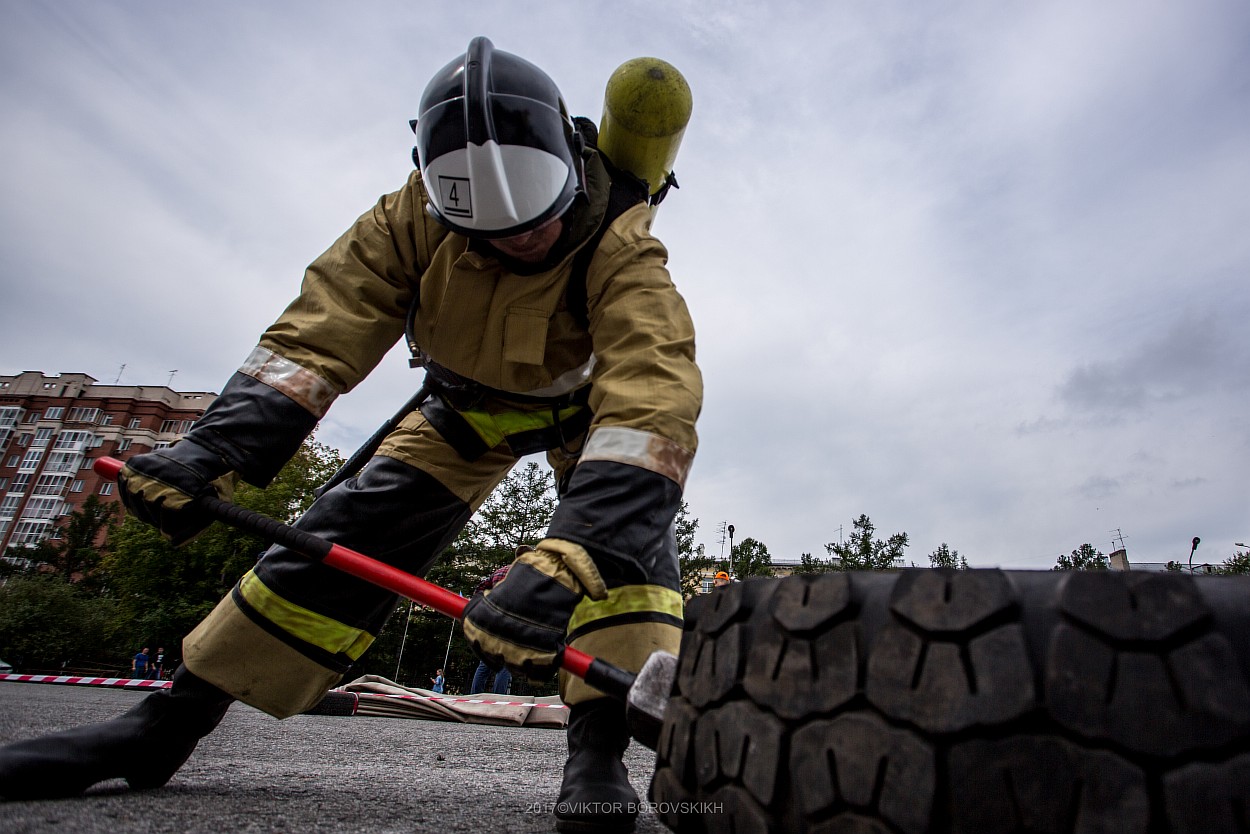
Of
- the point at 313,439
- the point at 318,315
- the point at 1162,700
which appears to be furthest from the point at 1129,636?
the point at 313,439

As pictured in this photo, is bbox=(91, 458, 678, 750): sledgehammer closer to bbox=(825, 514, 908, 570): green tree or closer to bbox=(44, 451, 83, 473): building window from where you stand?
bbox=(825, 514, 908, 570): green tree

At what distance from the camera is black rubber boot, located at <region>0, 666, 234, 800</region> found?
5.04 ft

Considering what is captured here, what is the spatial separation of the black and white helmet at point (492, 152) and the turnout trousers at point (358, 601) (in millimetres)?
791

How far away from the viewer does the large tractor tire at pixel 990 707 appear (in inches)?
24.3

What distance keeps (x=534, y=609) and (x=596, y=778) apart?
1.89 ft

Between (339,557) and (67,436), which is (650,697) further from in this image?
(67,436)

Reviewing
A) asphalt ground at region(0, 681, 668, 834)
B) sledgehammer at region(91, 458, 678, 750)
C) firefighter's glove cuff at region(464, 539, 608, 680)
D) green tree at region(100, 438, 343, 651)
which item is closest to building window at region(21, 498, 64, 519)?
green tree at region(100, 438, 343, 651)

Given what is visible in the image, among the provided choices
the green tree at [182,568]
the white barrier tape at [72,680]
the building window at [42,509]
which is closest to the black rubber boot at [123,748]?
the white barrier tape at [72,680]

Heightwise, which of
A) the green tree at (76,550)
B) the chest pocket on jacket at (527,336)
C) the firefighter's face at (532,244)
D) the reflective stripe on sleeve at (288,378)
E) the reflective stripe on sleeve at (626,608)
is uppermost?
the green tree at (76,550)

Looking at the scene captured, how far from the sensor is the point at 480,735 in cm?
455

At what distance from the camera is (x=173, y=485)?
1.88 m

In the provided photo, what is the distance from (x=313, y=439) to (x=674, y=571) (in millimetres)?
29189

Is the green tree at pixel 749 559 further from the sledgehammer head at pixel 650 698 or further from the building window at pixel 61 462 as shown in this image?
the building window at pixel 61 462

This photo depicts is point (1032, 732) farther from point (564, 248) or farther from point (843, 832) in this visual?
point (564, 248)
